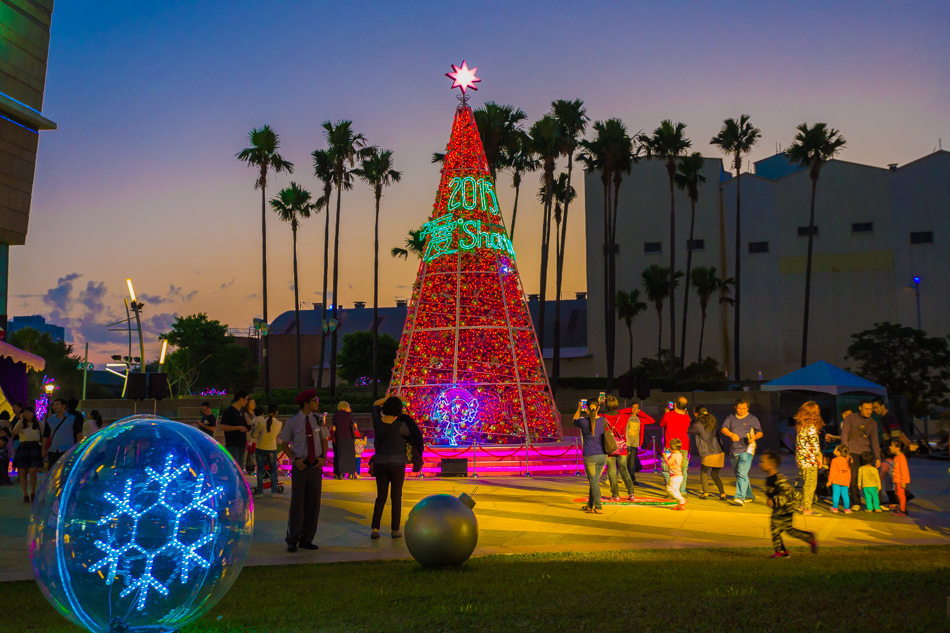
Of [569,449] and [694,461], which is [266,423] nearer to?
[569,449]

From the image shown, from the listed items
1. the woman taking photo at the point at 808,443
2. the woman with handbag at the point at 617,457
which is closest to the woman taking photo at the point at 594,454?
the woman with handbag at the point at 617,457

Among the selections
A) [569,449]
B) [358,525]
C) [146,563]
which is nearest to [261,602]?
[146,563]

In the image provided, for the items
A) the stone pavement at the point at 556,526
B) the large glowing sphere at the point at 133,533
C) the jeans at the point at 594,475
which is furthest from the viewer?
the jeans at the point at 594,475

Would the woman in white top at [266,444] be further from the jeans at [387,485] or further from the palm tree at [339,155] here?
the palm tree at [339,155]

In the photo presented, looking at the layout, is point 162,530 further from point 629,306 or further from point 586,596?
point 629,306

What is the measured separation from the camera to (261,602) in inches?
239

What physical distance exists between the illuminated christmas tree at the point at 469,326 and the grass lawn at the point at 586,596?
1142 cm

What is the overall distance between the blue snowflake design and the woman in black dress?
1072 cm

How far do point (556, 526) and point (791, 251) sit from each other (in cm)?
5012

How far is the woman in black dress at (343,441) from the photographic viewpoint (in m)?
15.5

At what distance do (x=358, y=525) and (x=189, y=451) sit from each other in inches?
243

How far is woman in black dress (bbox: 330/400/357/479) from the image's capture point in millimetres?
15461

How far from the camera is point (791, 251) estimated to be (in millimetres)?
54969

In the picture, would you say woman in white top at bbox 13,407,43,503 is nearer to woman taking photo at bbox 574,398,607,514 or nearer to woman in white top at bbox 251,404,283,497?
woman in white top at bbox 251,404,283,497
